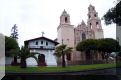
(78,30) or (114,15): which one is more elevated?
(78,30)

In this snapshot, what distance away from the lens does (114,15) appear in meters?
24.1

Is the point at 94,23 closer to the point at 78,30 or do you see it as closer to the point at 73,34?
Result: the point at 78,30

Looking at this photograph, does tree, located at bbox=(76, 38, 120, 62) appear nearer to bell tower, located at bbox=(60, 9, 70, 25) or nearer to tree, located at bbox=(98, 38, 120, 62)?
tree, located at bbox=(98, 38, 120, 62)

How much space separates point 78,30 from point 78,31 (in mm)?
288

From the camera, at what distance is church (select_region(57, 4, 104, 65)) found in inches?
2308

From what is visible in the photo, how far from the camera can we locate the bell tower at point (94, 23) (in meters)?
63.5

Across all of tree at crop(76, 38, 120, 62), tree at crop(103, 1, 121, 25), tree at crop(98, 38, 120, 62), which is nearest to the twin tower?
tree at crop(76, 38, 120, 62)

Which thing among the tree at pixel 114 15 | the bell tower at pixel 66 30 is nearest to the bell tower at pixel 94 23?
the bell tower at pixel 66 30

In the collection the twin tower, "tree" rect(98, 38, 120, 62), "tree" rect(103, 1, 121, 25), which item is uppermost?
the twin tower

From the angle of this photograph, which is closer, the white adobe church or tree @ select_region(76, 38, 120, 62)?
the white adobe church

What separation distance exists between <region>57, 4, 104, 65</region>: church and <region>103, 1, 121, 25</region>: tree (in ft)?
105

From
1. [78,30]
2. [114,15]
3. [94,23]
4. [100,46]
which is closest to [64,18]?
[78,30]

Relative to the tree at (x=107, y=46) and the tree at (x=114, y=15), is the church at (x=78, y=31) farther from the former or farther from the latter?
the tree at (x=114, y=15)

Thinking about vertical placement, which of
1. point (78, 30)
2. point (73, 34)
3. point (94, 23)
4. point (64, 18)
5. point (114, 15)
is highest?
point (64, 18)
